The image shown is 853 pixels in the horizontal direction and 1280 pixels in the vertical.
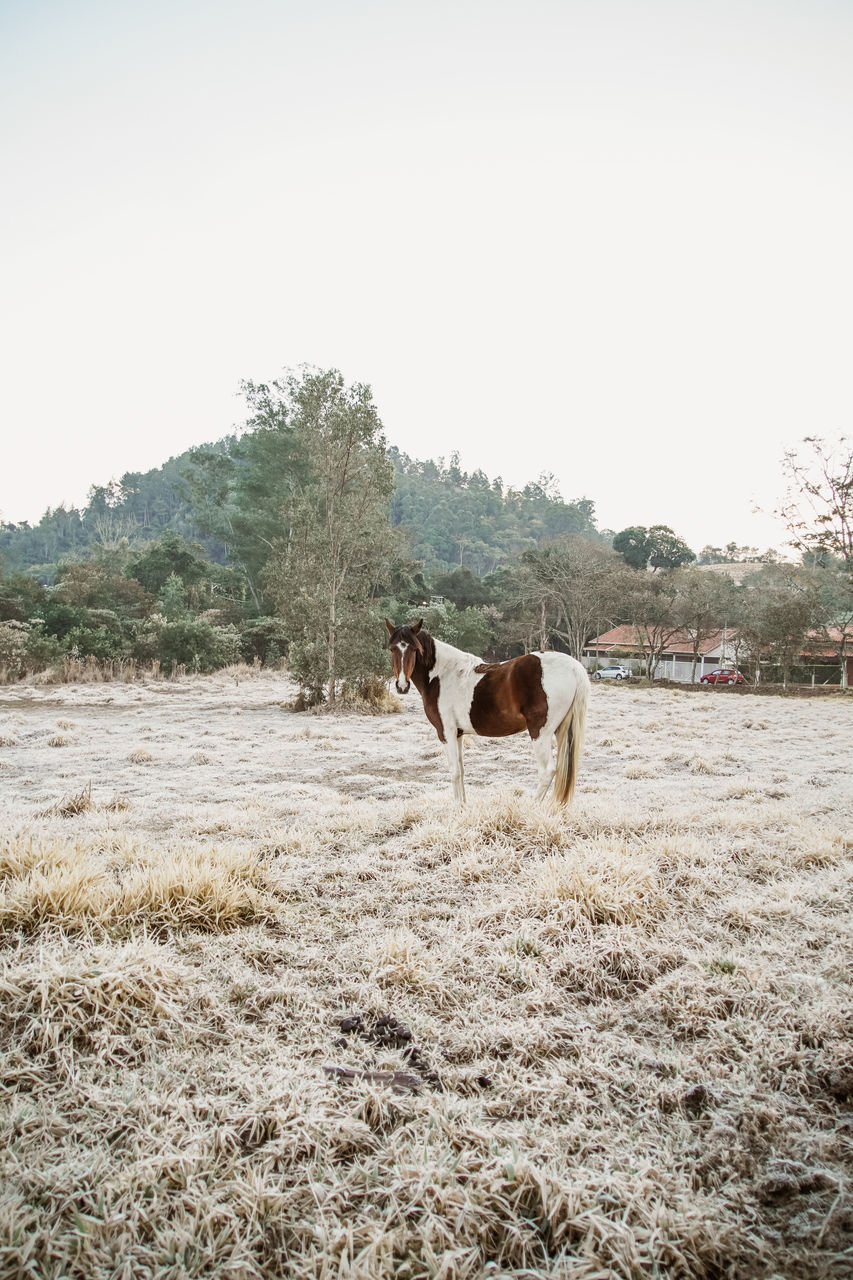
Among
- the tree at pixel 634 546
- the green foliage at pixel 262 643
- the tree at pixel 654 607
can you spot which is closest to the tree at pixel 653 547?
the tree at pixel 634 546

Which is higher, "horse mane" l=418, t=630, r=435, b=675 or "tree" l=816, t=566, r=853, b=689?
"tree" l=816, t=566, r=853, b=689

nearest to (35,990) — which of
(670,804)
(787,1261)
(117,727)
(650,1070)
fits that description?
(650,1070)

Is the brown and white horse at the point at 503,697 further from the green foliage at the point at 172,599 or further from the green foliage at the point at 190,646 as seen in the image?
the green foliage at the point at 172,599

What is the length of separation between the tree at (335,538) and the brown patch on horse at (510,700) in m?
8.42

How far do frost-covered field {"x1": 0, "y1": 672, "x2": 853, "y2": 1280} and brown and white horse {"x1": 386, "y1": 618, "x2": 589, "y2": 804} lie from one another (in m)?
0.54

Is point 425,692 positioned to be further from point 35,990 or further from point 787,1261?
point 787,1261

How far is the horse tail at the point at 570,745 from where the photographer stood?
4480 millimetres

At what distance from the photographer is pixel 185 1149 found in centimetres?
147

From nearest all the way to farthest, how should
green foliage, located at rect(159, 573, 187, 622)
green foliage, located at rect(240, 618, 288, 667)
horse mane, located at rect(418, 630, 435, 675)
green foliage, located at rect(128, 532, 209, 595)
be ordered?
horse mane, located at rect(418, 630, 435, 675)
green foliage, located at rect(159, 573, 187, 622)
green foliage, located at rect(240, 618, 288, 667)
green foliage, located at rect(128, 532, 209, 595)

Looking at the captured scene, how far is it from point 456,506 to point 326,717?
249 feet

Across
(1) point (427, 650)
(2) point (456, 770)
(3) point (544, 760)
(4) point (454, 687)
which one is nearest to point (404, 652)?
(1) point (427, 650)

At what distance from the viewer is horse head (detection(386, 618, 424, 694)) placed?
4.71 metres

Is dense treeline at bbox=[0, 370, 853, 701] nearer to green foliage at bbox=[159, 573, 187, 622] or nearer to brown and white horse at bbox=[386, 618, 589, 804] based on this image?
green foliage at bbox=[159, 573, 187, 622]

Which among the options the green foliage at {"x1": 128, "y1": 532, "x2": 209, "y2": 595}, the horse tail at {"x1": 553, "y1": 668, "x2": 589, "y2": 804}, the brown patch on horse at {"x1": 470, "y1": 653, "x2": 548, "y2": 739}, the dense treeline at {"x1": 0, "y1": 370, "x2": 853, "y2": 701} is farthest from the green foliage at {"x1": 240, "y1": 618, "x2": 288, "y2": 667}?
the horse tail at {"x1": 553, "y1": 668, "x2": 589, "y2": 804}
